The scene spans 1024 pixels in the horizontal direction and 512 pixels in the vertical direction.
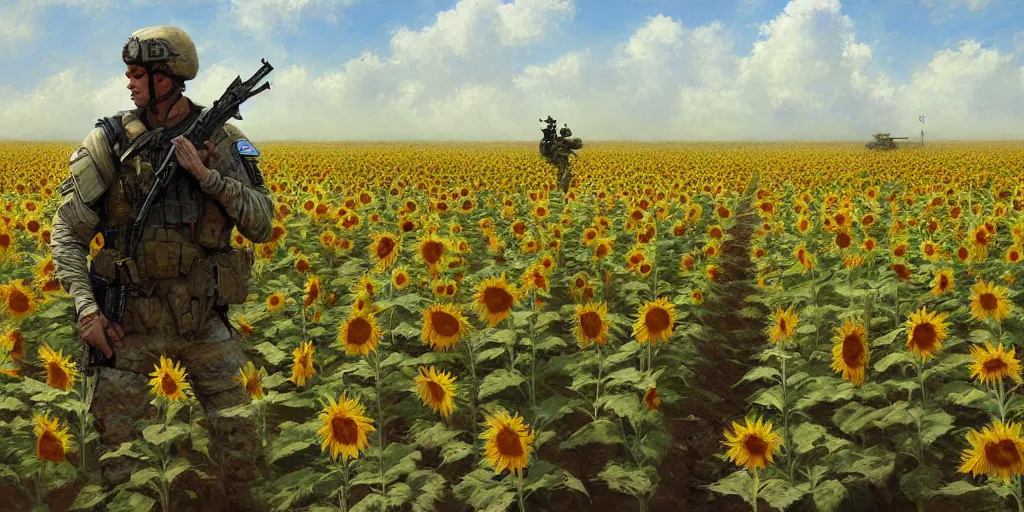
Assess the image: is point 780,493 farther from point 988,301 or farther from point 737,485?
point 988,301

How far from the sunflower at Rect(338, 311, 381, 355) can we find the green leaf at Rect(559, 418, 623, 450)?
1.15 metres

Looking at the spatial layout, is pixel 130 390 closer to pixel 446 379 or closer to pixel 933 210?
pixel 446 379

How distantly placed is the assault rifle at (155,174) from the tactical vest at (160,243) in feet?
0.06

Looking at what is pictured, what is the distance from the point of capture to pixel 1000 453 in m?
3.06

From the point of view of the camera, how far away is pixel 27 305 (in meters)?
4.57

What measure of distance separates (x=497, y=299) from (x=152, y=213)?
1.86m

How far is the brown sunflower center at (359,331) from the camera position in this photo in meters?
3.86

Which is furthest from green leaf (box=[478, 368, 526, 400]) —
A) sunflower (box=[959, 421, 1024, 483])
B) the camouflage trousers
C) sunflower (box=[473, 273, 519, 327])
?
sunflower (box=[959, 421, 1024, 483])

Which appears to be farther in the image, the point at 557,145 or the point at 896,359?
the point at 557,145

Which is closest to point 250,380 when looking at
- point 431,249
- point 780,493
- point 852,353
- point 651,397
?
point 431,249

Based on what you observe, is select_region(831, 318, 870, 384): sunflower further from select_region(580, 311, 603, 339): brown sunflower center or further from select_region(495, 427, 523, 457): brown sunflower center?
select_region(495, 427, 523, 457): brown sunflower center

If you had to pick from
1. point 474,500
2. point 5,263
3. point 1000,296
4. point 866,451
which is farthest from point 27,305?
point 1000,296

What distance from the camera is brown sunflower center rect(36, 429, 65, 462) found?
346 cm

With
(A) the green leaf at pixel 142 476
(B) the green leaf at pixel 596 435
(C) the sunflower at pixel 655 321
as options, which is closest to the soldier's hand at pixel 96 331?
(A) the green leaf at pixel 142 476
